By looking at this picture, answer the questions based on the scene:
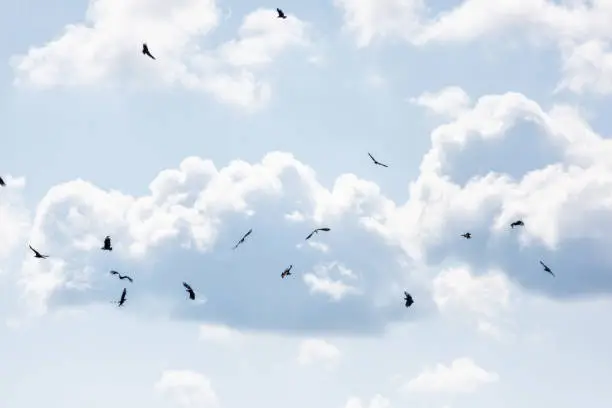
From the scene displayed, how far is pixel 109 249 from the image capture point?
286 feet

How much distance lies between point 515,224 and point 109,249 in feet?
134

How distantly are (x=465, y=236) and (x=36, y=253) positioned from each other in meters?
46.7

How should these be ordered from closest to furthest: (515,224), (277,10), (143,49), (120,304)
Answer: (143,49), (120,304), (277,10), (515,224)

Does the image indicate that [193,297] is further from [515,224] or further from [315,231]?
[515,224]

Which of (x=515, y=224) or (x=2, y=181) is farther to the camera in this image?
(x=515, y=224)

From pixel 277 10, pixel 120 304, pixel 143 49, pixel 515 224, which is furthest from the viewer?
pixel 515 224

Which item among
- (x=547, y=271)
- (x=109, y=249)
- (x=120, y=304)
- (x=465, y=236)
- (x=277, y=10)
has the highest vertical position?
(x=277, y=10)

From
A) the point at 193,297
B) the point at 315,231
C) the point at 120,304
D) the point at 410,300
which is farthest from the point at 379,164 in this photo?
the point at 120,304

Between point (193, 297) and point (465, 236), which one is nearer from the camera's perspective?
point (193, 297)

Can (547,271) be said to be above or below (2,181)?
above

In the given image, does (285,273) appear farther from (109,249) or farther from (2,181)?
(2,181)

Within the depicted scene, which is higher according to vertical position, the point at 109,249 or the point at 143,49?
the point at 143,49

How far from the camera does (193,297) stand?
83.2m

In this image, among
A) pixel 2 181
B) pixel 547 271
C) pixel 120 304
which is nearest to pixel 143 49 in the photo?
pixel 2 181
